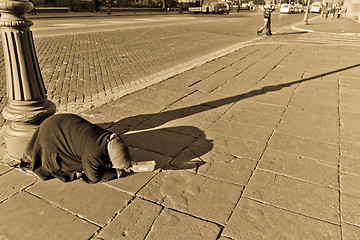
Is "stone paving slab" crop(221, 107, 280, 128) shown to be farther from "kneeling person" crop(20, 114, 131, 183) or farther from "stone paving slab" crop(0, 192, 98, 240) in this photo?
"stone paving slab" crop(0, 192, 98, 240)

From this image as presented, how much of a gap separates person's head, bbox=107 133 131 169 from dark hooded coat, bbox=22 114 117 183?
49mm

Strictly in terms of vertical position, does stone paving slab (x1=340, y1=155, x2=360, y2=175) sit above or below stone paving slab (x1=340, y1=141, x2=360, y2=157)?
below

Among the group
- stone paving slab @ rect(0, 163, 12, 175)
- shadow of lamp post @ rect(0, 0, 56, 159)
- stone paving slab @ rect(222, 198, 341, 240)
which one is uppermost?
shadow of lamp post @ rect(0, 0, 56, 159)

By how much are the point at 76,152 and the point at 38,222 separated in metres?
0.65

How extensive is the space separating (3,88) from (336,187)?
625cm

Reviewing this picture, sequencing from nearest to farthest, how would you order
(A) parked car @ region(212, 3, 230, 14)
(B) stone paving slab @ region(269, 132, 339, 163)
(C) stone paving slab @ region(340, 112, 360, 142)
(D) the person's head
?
1. (D) the person's head
2. (B) stone paving slab @ region(269, 132, 339, 163)
3. (C) stone paving slab @ region(340, 112, 360, 142)
4. (A) parked car @ region(212, 3, 230, 14)

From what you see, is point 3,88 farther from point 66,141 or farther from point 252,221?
point 252,221

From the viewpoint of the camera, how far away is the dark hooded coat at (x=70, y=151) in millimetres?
2445

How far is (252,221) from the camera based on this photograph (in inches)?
87.4

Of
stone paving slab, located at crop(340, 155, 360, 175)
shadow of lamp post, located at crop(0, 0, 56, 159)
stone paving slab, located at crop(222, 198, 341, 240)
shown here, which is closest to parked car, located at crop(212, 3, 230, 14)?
stone paving slab, located at crop(340, 155, 360, 175)

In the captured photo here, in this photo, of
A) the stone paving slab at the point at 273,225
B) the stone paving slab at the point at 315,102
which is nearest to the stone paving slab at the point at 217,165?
the stone paving slab at the point at 273,225

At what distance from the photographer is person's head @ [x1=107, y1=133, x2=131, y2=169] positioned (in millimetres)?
2428

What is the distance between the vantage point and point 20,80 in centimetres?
285

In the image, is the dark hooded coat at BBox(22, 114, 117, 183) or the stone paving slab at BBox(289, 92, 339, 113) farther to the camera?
the stone paving slab at BBox(289, 92, 339, 113)
